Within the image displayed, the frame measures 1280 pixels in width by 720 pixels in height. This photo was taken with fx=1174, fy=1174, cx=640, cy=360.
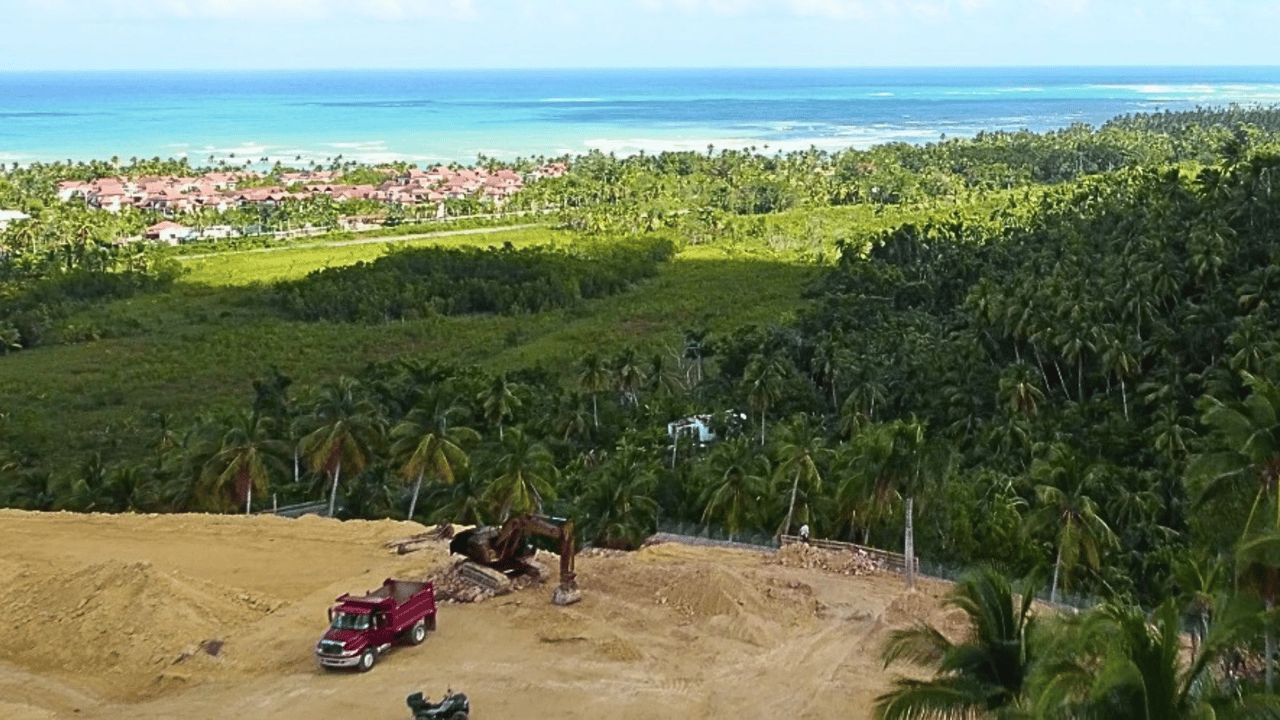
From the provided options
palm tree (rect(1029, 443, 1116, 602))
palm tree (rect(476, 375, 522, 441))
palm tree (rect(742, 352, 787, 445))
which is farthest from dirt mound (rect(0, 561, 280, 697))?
palm tree (rect(742, 352, 787, 445))

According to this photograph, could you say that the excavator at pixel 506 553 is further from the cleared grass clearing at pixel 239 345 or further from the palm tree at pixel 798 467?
the cleared grass clearing at pixel 239 345

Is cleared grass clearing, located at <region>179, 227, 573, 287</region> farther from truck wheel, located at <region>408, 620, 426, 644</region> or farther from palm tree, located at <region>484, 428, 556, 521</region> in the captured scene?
truck wheel, located at <region>408, 620, 426, 644</region>

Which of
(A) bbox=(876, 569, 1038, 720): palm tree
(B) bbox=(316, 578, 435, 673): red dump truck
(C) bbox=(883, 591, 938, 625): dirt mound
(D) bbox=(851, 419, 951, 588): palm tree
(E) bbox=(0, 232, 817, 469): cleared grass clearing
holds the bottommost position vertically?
(E) bbox=(0, 232, 817, 469): cleared grass clearing

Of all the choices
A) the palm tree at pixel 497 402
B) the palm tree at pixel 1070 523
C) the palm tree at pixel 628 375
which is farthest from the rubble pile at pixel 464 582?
the palm tree at pixel 628 375

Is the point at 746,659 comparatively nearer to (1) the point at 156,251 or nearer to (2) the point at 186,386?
(2) the point at 186,386

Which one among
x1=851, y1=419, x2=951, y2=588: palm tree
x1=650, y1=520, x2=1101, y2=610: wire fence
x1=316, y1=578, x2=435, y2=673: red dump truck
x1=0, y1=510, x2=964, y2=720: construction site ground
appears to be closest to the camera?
x1=0, y1=510, x2=964, y2=720: construction site ground

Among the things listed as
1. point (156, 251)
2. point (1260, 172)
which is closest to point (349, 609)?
point (1260, 172)
